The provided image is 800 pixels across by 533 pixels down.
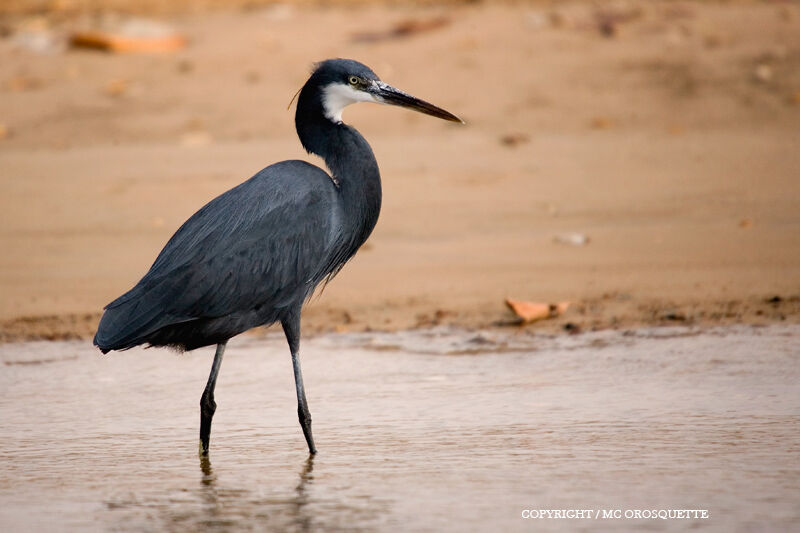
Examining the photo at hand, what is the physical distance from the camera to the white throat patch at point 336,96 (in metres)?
5.29

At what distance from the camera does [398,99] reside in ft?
17.6

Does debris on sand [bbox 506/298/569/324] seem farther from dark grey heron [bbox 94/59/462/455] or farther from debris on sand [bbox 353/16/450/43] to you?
debris on sand [bbox 353/16/450/43]

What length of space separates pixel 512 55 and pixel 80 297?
5.63 meters

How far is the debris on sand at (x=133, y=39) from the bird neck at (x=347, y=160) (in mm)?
7400

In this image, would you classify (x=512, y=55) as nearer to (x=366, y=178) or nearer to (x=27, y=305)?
(x=27, y=305)

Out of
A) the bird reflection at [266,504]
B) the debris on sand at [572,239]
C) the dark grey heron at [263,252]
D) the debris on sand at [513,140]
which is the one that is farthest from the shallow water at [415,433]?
the debris on sand at [513,140]

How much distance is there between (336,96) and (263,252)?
0.77m

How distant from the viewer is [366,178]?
5.23m

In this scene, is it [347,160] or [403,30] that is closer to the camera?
[347,160]

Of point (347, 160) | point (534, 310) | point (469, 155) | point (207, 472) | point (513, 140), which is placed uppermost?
point (513, 140)
